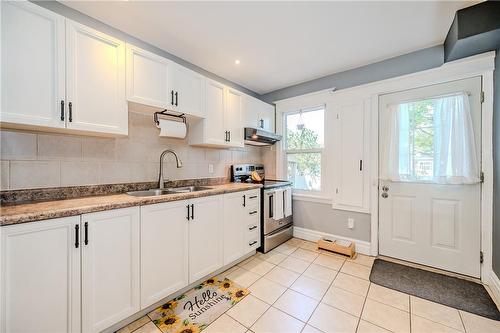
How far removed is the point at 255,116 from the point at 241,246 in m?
1.93

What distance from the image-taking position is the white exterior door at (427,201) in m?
2.08

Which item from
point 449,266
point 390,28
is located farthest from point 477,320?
point 390,28

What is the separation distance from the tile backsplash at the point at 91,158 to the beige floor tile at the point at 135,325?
1.19 meters

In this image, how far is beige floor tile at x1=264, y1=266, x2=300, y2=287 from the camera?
2063 mm

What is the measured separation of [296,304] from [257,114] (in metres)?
2.53

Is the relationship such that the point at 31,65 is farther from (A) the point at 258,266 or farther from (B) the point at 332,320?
(B) the point at 332,320

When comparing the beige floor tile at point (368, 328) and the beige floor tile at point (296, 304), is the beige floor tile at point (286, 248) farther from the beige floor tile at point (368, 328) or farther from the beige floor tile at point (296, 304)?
the beige floor tile at point (368, 328)

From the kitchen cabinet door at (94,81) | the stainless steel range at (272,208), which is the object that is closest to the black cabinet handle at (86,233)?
the kitchen cabinet door at (94,81)

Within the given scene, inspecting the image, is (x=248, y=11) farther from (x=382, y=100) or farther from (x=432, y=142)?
(x=432, y=142)

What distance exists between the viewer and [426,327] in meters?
1.47

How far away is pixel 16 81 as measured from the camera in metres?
1.24

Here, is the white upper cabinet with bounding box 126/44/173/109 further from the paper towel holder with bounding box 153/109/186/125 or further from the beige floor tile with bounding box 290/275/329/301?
the beige floor tile with bounding box 290/275/329/301

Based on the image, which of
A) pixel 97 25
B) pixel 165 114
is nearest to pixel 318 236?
pixel 165 114

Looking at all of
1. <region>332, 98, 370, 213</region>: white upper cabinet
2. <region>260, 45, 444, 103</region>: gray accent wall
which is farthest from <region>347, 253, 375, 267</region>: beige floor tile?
<region>260, 45, 444, 103</region>: gray accent wall
